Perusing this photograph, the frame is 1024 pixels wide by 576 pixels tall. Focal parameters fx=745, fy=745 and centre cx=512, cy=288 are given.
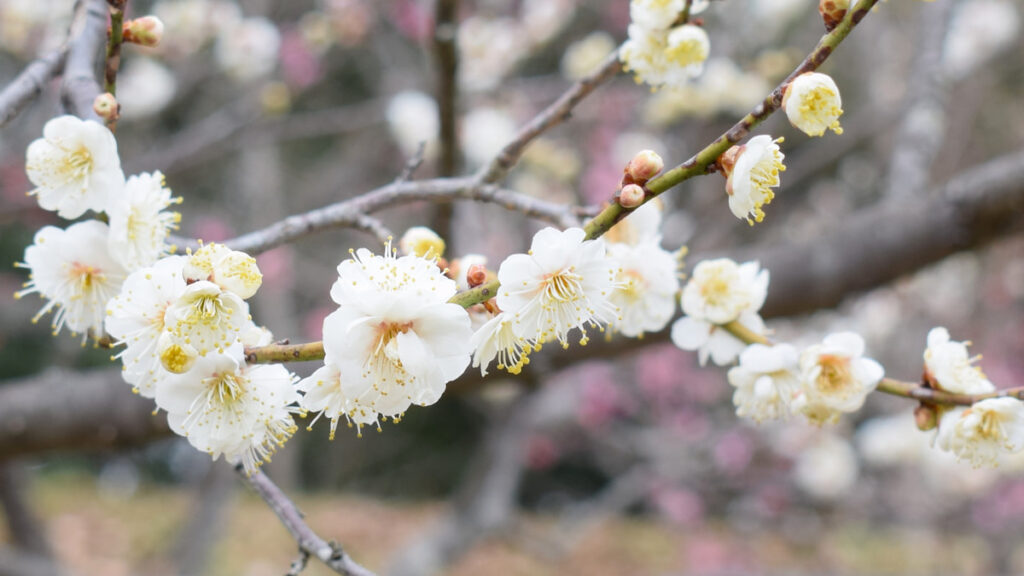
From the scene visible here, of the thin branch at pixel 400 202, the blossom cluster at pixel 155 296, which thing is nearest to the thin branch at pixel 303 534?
the blossom cluster at pixel 155 296

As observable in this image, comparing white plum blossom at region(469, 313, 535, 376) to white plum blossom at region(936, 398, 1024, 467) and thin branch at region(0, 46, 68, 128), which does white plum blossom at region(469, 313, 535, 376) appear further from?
thin branch at region(0, 46, 68, 128)

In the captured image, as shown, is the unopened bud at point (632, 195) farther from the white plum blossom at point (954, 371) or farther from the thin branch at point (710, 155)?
the white plum blossom at point (954, 371)

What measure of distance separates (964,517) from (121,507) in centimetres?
566

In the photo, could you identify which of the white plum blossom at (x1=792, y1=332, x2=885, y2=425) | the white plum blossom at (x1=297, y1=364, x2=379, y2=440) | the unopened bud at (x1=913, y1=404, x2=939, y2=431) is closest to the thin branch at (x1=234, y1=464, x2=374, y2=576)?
the white plum blossom at (x1=297, y1=364, x2=379, y2=440)

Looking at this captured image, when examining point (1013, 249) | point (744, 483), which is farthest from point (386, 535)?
point (1013, 249)

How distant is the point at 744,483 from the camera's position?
4.39m

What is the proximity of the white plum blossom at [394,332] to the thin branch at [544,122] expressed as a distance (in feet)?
1.02

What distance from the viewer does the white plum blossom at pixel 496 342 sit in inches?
24.1

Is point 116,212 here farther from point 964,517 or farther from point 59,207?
point 964,517

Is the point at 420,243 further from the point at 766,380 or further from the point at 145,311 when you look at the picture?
the point at 766,380

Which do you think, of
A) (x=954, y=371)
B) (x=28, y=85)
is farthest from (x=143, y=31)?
(x=954, y=371)

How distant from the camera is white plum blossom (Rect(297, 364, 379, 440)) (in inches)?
23.9

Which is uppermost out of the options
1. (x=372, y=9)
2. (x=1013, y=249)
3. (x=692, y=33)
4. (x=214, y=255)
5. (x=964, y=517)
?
(x=372, y=9)

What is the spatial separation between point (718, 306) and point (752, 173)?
25cm
